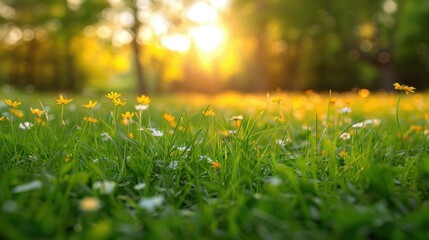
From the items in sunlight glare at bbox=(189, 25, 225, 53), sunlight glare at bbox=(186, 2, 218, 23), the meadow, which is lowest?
the meadow

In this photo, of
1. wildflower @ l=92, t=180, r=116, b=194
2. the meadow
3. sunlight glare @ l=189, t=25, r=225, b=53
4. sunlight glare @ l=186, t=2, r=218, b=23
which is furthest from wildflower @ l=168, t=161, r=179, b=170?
sunlight glare @ l=189, t=25, r=225, b=53

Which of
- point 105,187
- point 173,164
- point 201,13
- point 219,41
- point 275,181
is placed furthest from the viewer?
point 219,41

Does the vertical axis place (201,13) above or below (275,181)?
above

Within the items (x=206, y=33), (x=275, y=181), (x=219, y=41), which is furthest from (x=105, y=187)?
(x=219, y=41)

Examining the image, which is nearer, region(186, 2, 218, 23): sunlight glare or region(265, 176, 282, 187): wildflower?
region(265, 176, 282, 187): wildflower

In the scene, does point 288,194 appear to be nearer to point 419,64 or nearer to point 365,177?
point 365,177

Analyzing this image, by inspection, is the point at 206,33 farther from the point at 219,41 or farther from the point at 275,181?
the point at 275,181

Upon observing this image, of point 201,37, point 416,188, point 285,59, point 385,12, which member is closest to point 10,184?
point 416,188

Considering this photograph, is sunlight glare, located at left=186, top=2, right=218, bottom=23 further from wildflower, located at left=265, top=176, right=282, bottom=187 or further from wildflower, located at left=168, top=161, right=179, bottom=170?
wildflower, located at left=265, top=176, right=282, bottom=187

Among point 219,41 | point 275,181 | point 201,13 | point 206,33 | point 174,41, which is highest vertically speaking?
point 201,13
